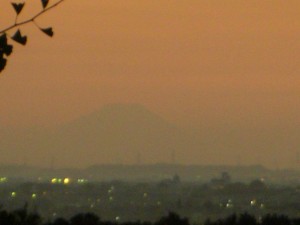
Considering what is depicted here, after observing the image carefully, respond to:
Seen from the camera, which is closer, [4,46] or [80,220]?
[4,46]

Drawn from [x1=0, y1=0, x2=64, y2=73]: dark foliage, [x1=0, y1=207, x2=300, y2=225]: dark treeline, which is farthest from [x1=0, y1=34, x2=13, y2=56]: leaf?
[x1=0, y1=207, x2=300, y2=225]: dark treeline

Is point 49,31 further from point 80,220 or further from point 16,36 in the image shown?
point 80,220

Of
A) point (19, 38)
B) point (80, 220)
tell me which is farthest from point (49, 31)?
point (80, 220)

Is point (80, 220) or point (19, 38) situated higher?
point (19, 38)

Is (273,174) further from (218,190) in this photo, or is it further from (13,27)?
(13,27)

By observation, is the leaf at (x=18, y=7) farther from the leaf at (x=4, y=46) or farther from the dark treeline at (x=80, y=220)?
the dark treeline at (x=80, y=220)

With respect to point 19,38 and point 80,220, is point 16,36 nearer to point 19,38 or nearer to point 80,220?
point 19,38

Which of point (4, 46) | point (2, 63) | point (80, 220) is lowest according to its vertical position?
point (80, 220)

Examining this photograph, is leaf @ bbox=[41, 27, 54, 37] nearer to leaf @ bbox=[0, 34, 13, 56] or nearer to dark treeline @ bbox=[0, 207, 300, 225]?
leaf @ bbox=[0, 34, 13, 56]

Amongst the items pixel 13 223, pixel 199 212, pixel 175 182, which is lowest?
pixel 13 223

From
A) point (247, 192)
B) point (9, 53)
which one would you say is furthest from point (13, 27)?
point (247, 192)

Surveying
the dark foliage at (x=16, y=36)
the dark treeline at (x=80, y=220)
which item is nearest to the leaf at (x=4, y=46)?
the dark foliage at (x=16, y=36)
